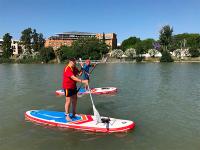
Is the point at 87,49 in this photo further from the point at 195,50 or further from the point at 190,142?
the point at 190,142

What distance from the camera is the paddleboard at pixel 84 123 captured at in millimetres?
12477

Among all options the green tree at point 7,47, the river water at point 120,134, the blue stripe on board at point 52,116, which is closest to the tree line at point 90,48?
the green tree at point 7,47

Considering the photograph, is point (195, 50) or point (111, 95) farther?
point (195, 50)

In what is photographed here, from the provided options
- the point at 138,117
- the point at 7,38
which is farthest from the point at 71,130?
the point at 7,38

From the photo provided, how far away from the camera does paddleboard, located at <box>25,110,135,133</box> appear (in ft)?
40.9

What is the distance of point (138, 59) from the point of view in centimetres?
12662

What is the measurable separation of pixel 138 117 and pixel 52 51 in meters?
137

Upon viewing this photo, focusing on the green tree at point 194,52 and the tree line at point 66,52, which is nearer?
the green tree at point 194,52

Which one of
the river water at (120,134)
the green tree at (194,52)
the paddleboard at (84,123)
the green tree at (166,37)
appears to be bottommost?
the river water at (120,134)

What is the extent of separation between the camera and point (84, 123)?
13.0 m

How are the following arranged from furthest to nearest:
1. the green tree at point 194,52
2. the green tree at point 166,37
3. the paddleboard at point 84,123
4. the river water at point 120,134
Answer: the green tree at point 166,37 → the green tree at point 194,52 → the paddleboard at point 84,123 → the river water at point 120,134

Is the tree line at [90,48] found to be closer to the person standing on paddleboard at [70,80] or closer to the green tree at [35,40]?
the green tree at [35,40]

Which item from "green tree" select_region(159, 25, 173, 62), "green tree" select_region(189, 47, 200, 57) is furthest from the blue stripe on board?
"green tree" select_region(159, 25, 173, 62)

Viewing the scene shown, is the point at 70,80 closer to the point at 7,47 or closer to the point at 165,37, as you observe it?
the point at 165,37
